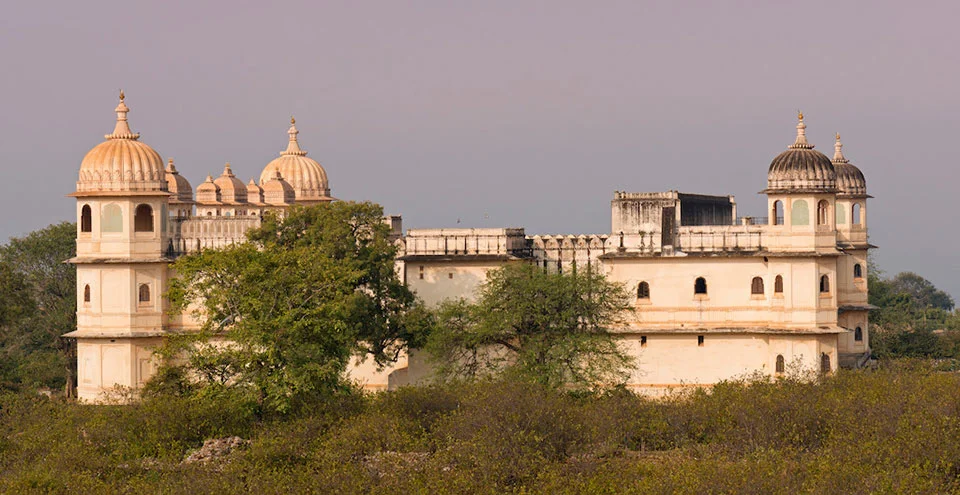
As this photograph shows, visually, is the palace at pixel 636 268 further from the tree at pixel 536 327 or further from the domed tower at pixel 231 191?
the domed tower at pixel 231 191

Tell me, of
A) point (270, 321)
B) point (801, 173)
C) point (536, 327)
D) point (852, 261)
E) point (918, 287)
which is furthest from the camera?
point (918, 287)

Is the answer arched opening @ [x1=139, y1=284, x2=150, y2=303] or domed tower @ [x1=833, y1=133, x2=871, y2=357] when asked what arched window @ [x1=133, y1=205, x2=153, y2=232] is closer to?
arched opening @ [x1=139, y1=284, x2=150, y2=303]

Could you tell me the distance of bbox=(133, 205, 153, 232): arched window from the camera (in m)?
56.8

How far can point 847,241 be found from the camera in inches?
2382

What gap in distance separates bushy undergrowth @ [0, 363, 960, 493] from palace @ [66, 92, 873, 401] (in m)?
5.87

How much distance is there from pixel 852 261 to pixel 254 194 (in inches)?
995

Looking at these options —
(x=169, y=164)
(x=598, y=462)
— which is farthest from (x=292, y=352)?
(x=169, y=164)

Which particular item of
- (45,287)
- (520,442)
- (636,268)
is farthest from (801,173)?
(45,287)

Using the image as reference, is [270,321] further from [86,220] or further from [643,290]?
[643,290]

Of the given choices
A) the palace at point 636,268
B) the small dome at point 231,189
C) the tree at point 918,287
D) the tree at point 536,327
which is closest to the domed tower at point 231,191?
the small dome at point 231,189

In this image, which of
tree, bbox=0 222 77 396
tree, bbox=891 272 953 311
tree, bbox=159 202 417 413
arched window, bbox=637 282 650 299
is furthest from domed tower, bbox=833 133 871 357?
tree, bbox=891 272 953 311

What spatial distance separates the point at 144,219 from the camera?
5703 cm

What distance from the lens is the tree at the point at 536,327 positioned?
50656mm

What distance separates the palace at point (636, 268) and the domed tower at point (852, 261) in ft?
7.10
